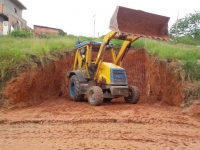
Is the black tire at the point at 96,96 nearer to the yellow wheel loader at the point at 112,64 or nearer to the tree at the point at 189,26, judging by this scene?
the yellow wheel loader at the point at 112,64

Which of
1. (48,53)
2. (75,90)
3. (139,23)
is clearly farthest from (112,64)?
(48,53)

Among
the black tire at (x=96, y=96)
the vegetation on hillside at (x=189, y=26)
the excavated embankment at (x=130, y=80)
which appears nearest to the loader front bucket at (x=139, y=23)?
the excavated embankment at (x=130, y=80)

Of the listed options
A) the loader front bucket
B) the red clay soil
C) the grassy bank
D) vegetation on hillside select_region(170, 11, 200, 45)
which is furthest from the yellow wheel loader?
vegetation on hillside select_region(170, 11, 200, 45)

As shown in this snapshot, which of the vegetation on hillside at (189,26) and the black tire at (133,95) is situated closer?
the black tire at (133,95)

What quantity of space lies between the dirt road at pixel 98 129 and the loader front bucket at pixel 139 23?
105 inches

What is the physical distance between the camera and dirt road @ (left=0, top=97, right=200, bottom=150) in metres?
5.09

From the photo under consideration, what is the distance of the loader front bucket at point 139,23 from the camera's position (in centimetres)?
915

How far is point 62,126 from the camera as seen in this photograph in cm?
680

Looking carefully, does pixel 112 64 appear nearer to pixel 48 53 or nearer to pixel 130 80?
pixel 48 53

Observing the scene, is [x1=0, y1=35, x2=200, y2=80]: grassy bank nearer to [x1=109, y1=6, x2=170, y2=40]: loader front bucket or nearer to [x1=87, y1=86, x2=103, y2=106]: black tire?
[x1=109, y1=6, x2=170, y2=40]: loader front bucket

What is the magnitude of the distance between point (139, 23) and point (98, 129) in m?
4.66

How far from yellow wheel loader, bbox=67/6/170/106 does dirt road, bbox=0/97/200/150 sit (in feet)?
3.46

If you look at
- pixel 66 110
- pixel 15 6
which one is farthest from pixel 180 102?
pixel 15 6

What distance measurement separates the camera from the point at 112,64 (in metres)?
10.6
